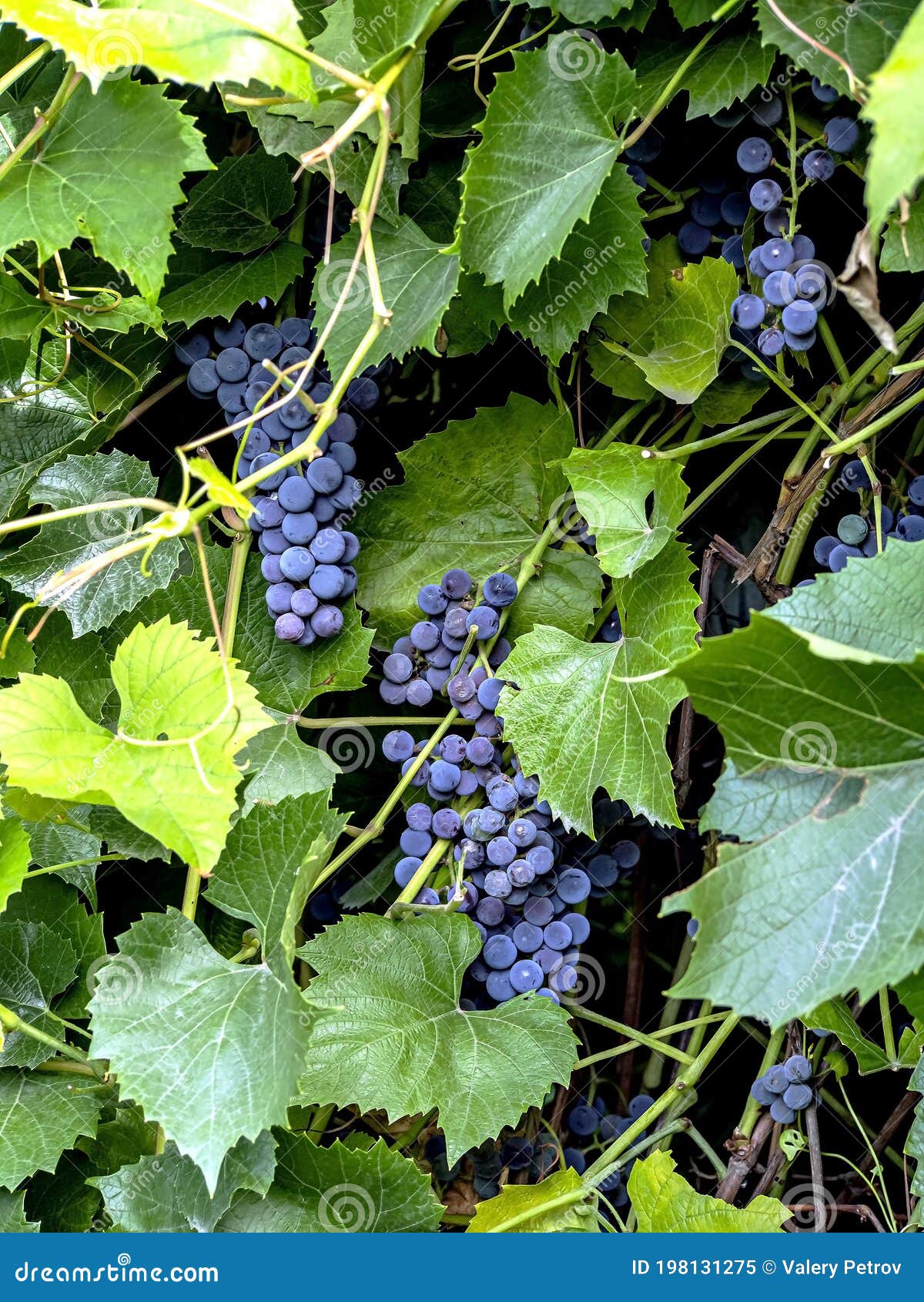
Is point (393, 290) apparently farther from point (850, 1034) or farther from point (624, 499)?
point (850, 1034)

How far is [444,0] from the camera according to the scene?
93cm

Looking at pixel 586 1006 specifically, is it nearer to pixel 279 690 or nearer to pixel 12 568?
pixel 279 690

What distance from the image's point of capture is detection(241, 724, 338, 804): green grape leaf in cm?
112

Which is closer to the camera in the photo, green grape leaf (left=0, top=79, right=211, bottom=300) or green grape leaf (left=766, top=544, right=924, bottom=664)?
green grape leaf (left=766, top=544, right=924, bottom=664)

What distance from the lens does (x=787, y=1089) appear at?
3.66 ft

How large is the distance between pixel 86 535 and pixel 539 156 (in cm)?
62

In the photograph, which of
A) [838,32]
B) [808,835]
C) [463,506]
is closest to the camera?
[808,835]

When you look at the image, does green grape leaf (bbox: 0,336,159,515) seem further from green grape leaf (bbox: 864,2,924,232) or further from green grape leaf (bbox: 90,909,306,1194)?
green grape leaf (bbox: 864,2,924,232)

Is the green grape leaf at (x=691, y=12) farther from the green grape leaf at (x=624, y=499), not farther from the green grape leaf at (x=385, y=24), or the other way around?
the green grape leaf at (x=624, y=499)

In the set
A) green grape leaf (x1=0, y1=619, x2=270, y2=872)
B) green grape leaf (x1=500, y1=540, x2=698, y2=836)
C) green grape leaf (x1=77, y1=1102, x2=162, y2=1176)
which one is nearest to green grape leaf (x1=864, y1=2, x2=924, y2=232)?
green grape leaf (x1=500, y1=540, x2=698, y2=836)

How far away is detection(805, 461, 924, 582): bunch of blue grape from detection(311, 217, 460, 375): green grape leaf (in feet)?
1.47

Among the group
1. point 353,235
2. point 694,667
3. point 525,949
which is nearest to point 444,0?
point 353,235

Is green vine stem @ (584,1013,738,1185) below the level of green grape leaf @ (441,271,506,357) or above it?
below

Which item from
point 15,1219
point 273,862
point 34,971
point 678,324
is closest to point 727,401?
point 678,324
